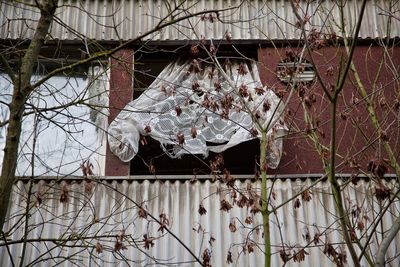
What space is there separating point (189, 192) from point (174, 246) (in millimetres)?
656

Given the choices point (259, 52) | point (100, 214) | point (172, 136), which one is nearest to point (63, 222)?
point (100, 214)

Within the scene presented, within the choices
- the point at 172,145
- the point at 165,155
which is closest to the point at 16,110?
the point at 172,145

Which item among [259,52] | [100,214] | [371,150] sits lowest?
[100,214]

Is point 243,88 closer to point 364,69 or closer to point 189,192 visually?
point 189,192

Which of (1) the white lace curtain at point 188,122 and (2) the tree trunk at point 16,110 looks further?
(1) the white lace curtain at point 188,122

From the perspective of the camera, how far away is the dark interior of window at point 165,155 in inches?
338

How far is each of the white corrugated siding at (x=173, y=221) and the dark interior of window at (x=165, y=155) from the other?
1303 mm

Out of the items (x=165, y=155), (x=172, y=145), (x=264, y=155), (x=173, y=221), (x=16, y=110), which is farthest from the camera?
(x=165, y=155)

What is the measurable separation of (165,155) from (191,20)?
2019 mm

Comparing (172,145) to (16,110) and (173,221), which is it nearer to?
(173,221)

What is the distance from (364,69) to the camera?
841 cm

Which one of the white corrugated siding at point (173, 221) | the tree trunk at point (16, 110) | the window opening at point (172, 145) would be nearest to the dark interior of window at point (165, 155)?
the window opening at point (172, 145)

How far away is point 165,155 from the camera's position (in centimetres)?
923

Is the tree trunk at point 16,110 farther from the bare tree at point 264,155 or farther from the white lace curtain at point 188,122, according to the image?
the white lace curtain at point 188,122
